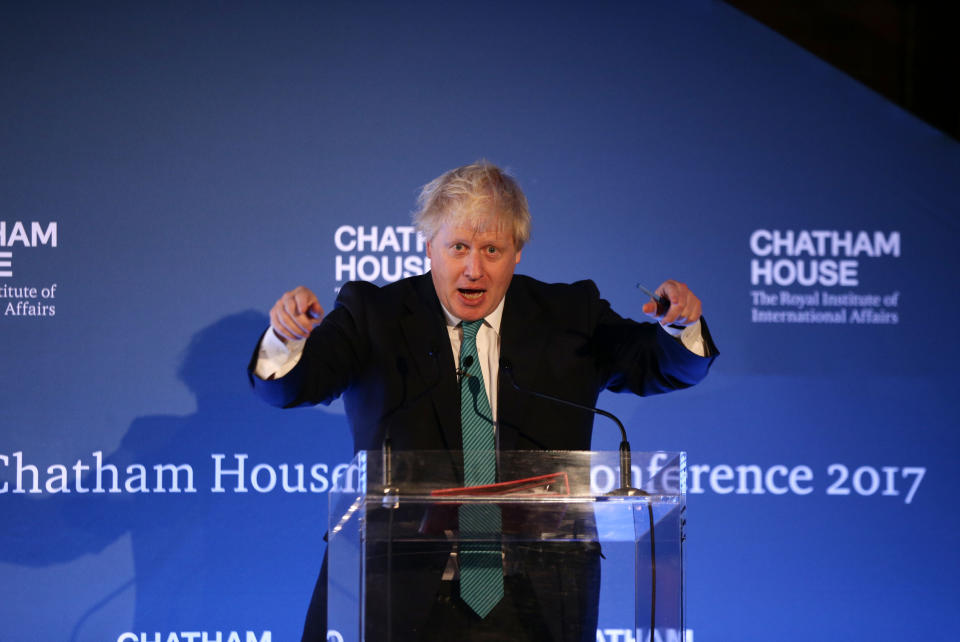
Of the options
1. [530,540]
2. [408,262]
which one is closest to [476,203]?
[530,540]

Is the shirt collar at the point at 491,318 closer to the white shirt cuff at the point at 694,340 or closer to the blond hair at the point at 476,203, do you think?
the blond hair at the point at 476,203

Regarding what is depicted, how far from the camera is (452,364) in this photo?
2225 millimetres

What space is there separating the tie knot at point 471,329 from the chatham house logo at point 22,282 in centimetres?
190

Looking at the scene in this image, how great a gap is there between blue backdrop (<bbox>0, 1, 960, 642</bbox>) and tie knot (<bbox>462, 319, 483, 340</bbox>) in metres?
1.29

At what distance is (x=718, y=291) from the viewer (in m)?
3.58

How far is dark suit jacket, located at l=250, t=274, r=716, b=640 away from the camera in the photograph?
2160mm

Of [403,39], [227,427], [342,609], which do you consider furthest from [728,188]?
[342,609]

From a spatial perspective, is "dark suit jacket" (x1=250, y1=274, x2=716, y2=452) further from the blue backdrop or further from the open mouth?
the blue backdrop

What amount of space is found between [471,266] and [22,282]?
2.05 meters

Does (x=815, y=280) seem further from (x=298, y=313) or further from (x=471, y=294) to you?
(x=298, y=313)

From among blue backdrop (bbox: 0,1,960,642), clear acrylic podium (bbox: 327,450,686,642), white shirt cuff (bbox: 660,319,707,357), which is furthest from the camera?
blue backdrop (bbox: 0,1,960,642)

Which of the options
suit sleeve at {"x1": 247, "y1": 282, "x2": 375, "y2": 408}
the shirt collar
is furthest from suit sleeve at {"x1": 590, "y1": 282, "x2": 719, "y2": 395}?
suit sleeve at {"x1": 247, "y1": 282, "x2": 375, "y2": 408}

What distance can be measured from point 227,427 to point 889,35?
3.31 m

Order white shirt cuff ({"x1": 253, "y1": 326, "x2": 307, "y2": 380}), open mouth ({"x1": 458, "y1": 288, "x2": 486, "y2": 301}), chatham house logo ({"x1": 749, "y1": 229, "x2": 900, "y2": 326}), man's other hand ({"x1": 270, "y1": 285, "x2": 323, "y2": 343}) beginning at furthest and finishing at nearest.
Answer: chatham house logo ({"x1": 749, "y1": 229, "x2": 900, "y2": 326}) → open mouth ({"x1": 458, "y1": 288, "x2": 486, "y2": 301}) → white shirt cuff ({"x1": 253, "y1": 326, "x2": 307, "y2": 380}) → man's other hand ({"x1": 270, "y1": 285, "x2": 323, "y2": 343})
